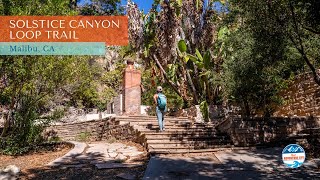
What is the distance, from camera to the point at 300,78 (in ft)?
39.7

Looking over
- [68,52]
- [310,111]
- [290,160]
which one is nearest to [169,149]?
[290,160]

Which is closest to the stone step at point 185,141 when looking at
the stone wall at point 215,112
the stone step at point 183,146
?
the stone step at point 183,146

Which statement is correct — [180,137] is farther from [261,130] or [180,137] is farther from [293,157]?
[293,157]

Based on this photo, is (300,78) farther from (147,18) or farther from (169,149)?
(147,18)

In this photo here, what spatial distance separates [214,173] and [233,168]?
0.54 meters

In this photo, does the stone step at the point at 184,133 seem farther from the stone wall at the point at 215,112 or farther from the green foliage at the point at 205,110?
the stone wall at the point at 215,112

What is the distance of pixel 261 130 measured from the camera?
8.78 metres

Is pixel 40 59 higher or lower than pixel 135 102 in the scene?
higher

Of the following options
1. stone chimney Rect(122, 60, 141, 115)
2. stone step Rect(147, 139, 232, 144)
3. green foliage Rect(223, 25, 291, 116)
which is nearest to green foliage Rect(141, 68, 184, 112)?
stone chimney Rect(122, 60, 141, 115)

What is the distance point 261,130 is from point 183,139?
226 cm

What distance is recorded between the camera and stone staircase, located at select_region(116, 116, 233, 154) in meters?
8.22

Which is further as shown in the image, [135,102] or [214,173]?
[135,102]

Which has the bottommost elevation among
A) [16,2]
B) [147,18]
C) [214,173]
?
[214,173]

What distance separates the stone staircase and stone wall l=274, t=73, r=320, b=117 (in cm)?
406
